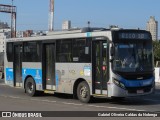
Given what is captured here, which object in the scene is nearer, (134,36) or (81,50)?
(134,36)

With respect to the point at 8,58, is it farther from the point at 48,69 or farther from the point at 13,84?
the point at 48,69

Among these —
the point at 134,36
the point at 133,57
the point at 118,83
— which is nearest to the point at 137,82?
the point at 118,83

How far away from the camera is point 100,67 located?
16.2 metres

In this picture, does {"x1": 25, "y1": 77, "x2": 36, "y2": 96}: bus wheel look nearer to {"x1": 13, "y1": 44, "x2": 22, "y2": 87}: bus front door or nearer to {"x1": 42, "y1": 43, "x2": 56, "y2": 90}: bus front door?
{"x1": 13, "y1": 44, "x2": 22, "y2": 87}: bus front door

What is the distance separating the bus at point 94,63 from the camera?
15703mm

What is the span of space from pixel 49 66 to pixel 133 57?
4710 millimetres

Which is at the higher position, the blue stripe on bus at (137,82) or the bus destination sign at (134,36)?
the bus destination sign at (134,36)

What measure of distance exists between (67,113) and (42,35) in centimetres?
720

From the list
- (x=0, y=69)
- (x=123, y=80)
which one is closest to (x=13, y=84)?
(x=123, y=80)

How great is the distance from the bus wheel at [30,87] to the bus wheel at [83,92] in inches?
142

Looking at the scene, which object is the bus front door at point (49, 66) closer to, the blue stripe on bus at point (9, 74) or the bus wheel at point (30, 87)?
the bus wheel at point (30, 87)

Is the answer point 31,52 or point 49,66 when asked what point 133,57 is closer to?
point 49,66

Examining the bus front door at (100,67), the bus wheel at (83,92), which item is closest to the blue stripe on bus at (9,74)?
the bus wheel at (83,92)

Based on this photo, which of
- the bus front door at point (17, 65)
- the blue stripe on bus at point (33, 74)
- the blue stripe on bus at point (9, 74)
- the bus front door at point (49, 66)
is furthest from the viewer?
Result: the blue stripe on bus at point (9, 74)
